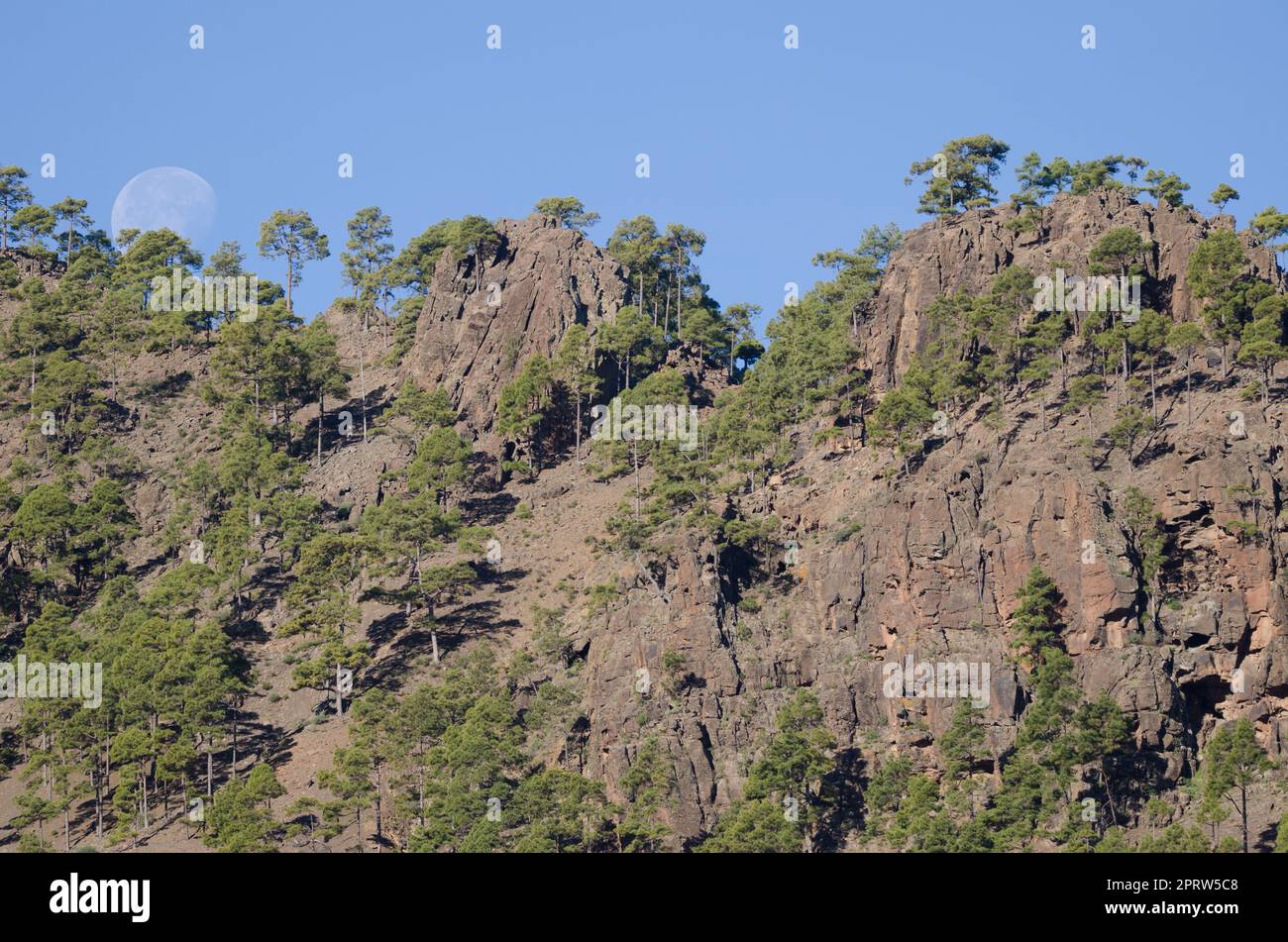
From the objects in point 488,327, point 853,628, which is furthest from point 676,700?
point 488,327

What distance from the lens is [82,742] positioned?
127 meters

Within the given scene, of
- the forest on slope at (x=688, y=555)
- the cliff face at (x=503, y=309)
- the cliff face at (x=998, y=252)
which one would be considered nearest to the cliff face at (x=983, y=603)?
the forest on slope at (x=688, y=555)

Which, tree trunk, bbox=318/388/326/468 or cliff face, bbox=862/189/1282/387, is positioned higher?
cliff face, bbox=862/189/1282/387

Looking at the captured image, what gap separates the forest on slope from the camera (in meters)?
112

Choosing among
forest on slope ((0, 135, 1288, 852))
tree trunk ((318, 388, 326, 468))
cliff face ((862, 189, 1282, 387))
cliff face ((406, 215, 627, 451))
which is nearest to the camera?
forest on slope ((0, 135, 1288, 852))

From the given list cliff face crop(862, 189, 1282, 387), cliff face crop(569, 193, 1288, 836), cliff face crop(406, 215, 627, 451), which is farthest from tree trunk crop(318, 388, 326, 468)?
cliff face crop(862, 189, 1282, 387)

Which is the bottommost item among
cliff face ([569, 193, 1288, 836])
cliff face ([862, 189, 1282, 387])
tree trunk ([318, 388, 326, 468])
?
cliff face ([569, 193, 1288, 836])

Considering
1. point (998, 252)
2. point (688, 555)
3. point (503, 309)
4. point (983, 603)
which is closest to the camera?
point (983, 603)

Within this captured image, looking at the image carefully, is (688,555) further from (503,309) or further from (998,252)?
(503,309)

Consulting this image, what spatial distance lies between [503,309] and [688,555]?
45.9m

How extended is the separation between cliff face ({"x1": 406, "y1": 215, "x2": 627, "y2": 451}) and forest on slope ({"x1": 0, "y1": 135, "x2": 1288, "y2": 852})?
1.10 ft

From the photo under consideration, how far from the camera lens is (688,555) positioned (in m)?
127

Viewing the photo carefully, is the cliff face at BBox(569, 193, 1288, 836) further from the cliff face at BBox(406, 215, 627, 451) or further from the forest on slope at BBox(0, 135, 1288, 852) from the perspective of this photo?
the cliff face at BBox(406, 215, 627, 451)

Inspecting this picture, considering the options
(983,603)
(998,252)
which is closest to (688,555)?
(983,603)
